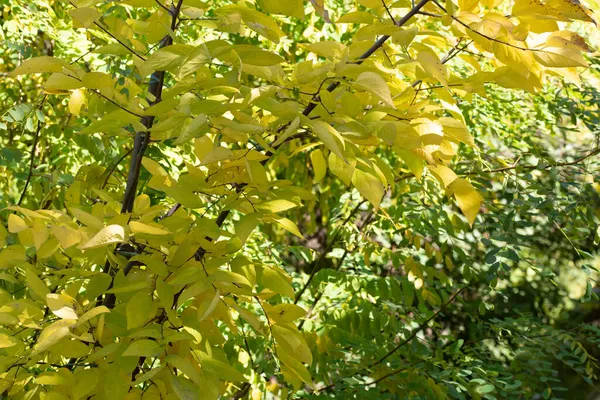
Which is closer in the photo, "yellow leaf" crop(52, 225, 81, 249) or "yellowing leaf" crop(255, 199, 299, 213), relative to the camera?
"yellow leaf" crop(52, 225, 81, 249)

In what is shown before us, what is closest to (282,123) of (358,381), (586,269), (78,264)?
(78,264)

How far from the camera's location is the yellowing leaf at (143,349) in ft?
3.04

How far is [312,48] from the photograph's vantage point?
3.57ft

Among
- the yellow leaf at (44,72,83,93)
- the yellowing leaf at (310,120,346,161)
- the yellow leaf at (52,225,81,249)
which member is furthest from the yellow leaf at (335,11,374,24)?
the yellow leaf at (52,225,81,249)

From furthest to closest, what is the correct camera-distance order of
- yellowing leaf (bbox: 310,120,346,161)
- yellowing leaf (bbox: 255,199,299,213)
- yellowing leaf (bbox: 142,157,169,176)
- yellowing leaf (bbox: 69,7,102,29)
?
yellowing leaf (bbox: 142,157,169,176) < yellowing leaf (bbox: 255,199,299,213) < yellowing leaf (bbox: 69,7,102,29) < yellowing leaf (bbox: 310,120,346,161)

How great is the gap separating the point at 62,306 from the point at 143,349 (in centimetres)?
17

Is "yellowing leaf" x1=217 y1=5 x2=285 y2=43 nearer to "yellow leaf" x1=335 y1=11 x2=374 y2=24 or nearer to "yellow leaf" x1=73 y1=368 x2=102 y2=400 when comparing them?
"yellow leaf" x1=335 y1=11 x2=374 y2=24

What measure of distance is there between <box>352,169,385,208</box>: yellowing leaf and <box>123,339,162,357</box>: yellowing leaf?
1.18ft

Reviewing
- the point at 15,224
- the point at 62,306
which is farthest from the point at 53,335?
the point at 15,224

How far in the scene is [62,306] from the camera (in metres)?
1.02

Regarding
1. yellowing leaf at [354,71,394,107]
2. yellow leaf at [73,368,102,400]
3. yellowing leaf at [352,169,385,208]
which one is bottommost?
yellow leaf at [73,368,102,400]

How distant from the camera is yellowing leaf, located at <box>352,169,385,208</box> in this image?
99cm

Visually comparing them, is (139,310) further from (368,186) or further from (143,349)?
(368,186)

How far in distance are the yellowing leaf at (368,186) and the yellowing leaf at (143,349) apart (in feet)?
1.18
